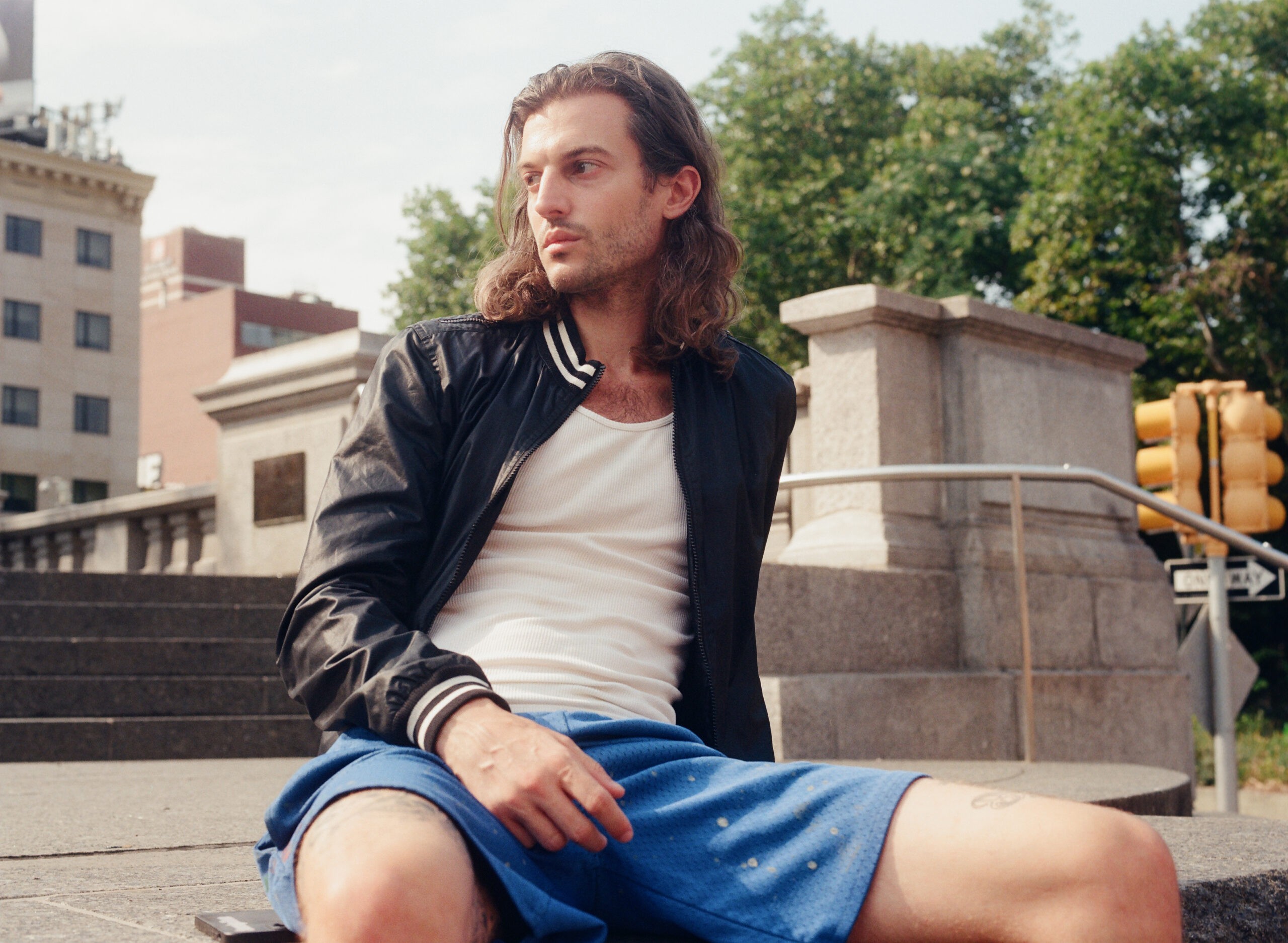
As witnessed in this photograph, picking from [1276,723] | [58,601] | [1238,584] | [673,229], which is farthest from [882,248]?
[673,229]

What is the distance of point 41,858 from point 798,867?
1.99 m

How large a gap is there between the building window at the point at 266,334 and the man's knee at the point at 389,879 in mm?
69325

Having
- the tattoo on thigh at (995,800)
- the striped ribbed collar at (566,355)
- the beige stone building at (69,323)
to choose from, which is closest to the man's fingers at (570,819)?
the tattoo on thigh at (995,800)

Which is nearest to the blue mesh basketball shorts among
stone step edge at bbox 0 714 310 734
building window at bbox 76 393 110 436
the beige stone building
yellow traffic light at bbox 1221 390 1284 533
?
stone step edge at bbox 0 714 310 734

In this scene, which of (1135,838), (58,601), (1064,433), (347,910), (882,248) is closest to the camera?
(347,910)

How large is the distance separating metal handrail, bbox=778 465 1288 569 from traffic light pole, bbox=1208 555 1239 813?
74.8 inches

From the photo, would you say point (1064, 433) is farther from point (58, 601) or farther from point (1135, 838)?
point (1135, 838)

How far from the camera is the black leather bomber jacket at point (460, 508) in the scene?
6.08 feet

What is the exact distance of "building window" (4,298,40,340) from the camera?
5384cm

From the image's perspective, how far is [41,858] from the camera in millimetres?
3035

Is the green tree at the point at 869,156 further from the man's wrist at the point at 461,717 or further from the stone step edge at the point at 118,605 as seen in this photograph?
the man's wrist at the point at 461,717

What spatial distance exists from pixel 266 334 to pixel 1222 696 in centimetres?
6667

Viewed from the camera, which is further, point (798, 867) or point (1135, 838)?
point (798, 867)

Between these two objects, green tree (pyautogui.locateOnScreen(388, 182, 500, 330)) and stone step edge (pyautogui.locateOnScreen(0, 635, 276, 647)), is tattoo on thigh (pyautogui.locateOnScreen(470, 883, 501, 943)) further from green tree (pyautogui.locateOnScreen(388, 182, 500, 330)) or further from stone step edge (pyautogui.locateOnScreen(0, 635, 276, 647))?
green tree (pyautogui.locateOnScreen(388, 182, 500, 330))
